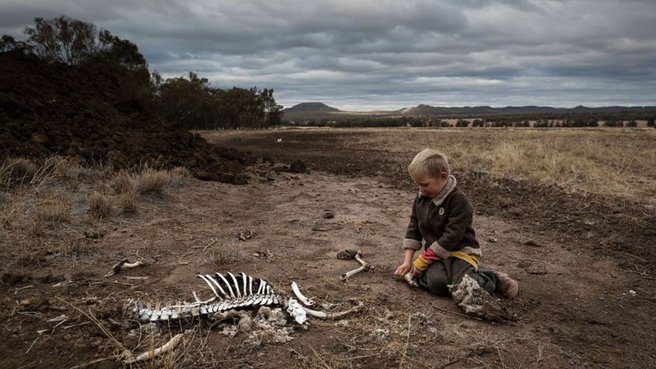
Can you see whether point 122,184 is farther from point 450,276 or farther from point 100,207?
point 450,276

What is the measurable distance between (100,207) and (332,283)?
10.6ft

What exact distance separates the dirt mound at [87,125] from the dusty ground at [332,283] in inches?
93.4

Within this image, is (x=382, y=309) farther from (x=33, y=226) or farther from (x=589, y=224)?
(x=589, y=224)

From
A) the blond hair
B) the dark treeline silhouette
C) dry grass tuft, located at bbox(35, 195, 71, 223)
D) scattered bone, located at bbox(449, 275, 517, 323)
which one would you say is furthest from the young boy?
the dark treeline silhouette

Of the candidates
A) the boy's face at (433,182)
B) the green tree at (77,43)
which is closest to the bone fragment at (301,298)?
the boy's face at (433,182)

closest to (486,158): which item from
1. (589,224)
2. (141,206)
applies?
(589,224)

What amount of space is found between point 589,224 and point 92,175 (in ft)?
24.0

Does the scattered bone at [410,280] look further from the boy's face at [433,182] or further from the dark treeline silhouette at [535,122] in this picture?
the dark treeline silhouette at [535,122]

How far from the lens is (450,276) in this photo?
363cm

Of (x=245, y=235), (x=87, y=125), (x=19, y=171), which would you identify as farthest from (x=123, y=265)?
(x=87, y=125)

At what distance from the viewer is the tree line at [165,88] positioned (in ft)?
99.2

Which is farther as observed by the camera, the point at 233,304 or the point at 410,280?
the point at 410,280

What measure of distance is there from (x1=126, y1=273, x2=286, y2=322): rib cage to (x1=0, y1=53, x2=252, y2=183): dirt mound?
556 cm

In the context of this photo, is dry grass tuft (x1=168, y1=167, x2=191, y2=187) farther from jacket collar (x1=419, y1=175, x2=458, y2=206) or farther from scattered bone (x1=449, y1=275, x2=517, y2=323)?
scattered bone (x1=449, y1=275, x2=517, y2=323)
